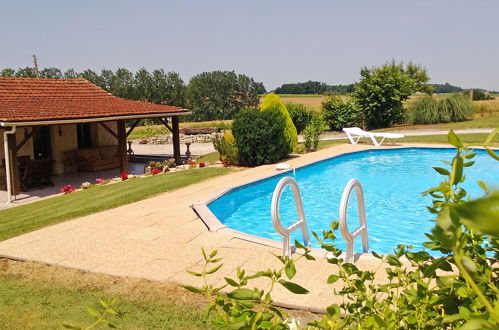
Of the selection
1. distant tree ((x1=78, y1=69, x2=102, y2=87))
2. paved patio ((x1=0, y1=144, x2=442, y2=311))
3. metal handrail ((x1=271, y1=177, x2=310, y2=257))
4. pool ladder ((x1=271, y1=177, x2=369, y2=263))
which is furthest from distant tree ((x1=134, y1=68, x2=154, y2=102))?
pool ladder ((x1=271, y1=177, x2=369, y2=263))

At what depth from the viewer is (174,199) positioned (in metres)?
10.6

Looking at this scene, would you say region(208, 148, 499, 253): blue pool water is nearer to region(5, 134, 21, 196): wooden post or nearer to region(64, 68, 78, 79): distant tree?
region(5, 134, 21, 196): wooden post

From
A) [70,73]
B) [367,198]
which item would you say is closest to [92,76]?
[70,73]

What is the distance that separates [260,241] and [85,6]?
28.2 meters

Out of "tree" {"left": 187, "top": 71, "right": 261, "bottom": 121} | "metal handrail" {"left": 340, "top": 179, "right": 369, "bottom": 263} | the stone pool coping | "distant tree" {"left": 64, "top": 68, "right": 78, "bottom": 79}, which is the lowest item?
the stone pool coping

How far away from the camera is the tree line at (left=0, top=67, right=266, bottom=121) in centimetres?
6322

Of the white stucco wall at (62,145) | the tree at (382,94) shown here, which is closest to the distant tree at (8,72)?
the white stucco wall at (62,145)

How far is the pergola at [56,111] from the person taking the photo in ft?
44.3

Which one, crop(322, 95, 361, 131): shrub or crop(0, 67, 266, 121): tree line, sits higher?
crop(0, 67, 266, 121): tree line

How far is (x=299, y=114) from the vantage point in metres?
23.6

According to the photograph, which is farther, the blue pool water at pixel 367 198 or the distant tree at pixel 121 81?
the distant tree at pixel 121 81

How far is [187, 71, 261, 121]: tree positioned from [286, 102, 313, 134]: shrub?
4059 centimetres

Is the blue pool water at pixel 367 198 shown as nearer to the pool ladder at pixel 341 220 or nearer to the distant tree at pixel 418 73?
the pool ladder at pixel 341 220

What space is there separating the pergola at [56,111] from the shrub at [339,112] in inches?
504
